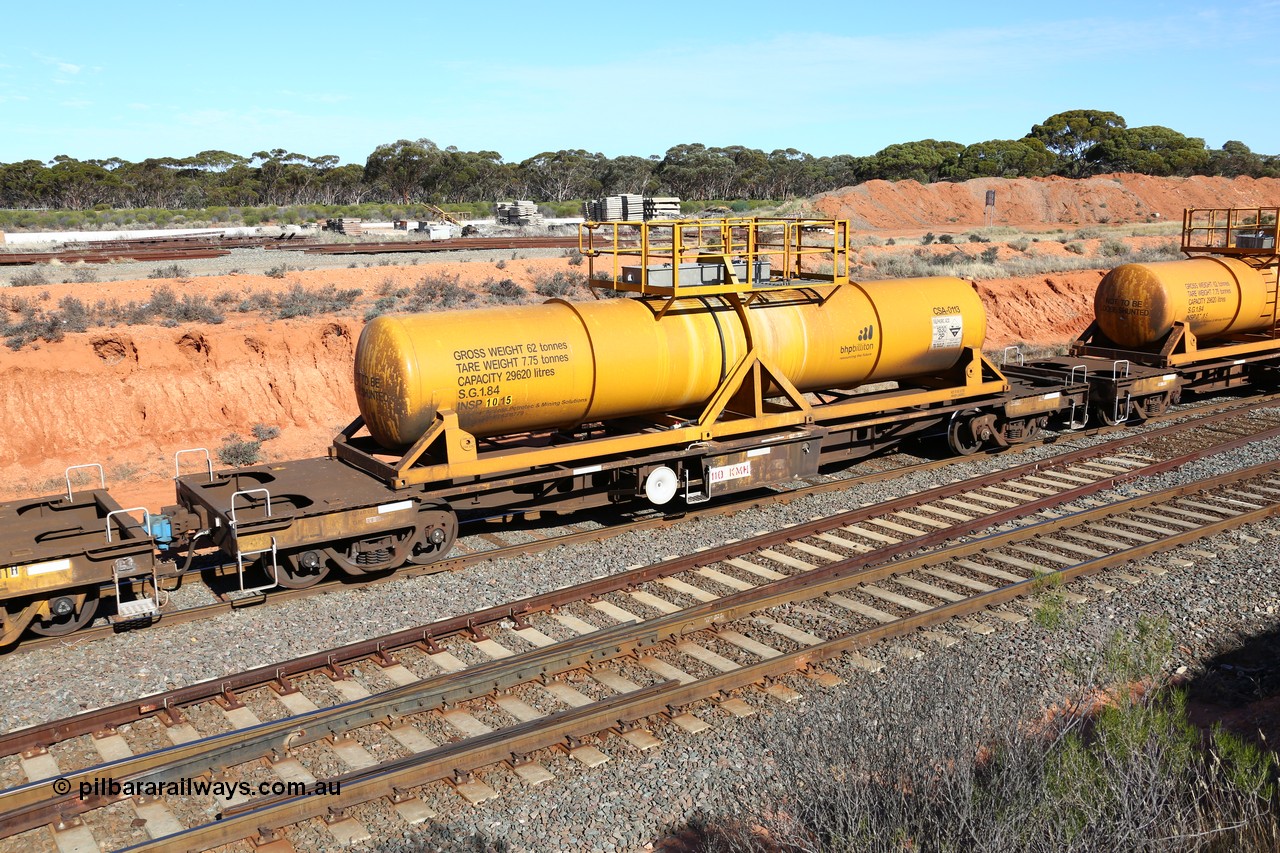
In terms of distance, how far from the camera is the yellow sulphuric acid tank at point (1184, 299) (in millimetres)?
18062

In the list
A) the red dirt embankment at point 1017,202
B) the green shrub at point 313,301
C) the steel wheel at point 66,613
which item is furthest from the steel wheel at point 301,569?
the red dirt embankment at point 1017,202

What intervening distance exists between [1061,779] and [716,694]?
307 centimetres

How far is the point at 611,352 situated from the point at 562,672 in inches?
177

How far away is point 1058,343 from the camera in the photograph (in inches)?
1166

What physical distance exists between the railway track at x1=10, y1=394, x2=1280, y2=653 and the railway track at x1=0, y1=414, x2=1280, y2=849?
1.46 meters

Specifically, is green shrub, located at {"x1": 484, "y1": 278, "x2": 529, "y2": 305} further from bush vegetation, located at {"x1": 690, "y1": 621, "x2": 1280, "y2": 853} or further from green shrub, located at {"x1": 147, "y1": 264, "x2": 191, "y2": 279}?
bush vegetation, located at {"x1": 690, "y1": 621, "x2": 1280, "y2": 853}

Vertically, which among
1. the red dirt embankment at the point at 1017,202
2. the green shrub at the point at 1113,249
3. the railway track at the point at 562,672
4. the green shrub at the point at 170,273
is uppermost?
the red dirt embankment at the point at 1017,202

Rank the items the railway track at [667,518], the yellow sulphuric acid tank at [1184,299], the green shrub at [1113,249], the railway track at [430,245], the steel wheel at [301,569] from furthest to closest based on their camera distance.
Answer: the green shrub at [1113,249]
the railway track at [430,245]
the yellow sulphuric acid tank at [1184,299]
the steel wheel at [301,569]
the railway track at [667,518]

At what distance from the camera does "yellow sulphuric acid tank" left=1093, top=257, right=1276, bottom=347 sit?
18062 mm

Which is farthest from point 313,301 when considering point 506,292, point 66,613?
point 66,613

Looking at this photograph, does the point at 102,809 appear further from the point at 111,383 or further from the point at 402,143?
the point at 402,143

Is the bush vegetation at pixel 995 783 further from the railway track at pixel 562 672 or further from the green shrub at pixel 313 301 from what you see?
the green shrub at pixel 313 301

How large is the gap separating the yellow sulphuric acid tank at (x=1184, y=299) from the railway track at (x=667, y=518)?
5.23ft

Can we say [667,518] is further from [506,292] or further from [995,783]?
[506,292]
